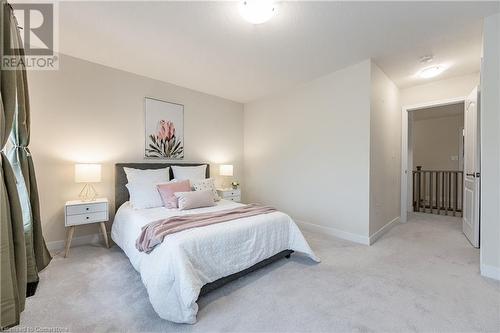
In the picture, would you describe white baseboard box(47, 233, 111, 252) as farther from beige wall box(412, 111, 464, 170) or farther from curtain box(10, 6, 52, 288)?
beige wall box(412, 111, 464, 170)

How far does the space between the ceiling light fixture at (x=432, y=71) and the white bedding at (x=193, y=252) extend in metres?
3.08

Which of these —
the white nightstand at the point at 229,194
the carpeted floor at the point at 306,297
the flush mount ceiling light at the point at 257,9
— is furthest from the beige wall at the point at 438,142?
the flush mount ceiling light at the point at 257,9

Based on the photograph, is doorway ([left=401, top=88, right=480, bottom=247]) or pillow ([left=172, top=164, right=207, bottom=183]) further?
pillow ([left=172, top=164, right=207, bottom=183])

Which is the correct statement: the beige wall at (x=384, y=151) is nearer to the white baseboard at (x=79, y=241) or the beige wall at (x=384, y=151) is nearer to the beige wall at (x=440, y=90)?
the beige wall at (x=440, y=90)

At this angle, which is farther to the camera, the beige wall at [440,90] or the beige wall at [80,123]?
the beige wall at [440,90]

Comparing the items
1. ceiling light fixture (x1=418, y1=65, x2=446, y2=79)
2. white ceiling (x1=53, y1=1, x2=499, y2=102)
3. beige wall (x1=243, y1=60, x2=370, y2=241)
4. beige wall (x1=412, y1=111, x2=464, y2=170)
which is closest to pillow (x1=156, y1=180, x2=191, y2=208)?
white ceiling (x1=53, y1=1, x2=499, y2=102)

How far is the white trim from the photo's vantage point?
312cm

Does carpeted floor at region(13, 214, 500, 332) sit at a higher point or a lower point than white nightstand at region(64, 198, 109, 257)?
lower

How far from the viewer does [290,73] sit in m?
3.44

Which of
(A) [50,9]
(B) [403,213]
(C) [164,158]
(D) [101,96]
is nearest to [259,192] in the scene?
(C) [164,158]

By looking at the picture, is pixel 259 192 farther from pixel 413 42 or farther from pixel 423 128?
pixel 423 128

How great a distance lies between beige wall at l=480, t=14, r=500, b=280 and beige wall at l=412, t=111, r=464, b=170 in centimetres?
449

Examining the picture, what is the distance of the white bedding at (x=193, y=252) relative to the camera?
159 cm

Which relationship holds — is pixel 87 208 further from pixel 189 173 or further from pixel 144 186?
pixel 189 173
